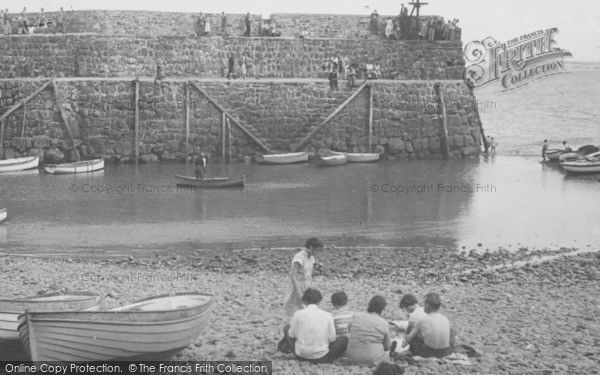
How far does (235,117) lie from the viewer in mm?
43406

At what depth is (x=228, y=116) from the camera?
4297 centimetres

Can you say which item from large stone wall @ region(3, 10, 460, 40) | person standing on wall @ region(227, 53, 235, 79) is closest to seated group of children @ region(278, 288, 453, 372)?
person standing on wall @ region(227, 53, 235, 79)

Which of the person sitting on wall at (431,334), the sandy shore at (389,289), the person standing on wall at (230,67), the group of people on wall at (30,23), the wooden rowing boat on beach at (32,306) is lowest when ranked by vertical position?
the sandy shore at (389,289)

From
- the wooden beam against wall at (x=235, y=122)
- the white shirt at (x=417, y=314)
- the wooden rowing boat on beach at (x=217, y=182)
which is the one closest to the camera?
the white shirt at (x=417, y=314)

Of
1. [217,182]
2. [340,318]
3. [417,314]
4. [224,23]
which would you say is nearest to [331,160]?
[217,182]

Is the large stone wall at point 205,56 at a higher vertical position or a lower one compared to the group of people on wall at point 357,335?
higher

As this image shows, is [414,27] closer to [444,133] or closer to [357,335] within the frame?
[444,133]

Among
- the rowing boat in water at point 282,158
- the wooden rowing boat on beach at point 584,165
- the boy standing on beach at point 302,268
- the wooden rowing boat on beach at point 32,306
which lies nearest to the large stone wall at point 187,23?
the rowing boat in water at point 282,158

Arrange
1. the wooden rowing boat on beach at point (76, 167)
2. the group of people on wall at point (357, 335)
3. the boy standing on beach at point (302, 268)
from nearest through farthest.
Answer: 1. the group of people on wall at point (357, 335)
2. the boy standing on beach at point (302, 268)
3. the wooden rowing boat on beach at point (76, 167)

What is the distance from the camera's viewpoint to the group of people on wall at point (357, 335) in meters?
13.0

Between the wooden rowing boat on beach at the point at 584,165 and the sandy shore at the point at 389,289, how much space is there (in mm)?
15828

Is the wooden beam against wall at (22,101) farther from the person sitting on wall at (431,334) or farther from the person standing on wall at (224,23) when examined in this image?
the person sitting on wall at (431,334)

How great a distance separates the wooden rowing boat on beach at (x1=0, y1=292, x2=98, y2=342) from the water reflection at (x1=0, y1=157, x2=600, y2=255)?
1049 centimetres

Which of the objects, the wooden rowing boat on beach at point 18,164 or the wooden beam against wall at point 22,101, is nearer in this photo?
the wooden rowing boat on beach at point 18,164
